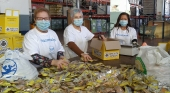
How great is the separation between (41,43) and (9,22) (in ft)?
6.08

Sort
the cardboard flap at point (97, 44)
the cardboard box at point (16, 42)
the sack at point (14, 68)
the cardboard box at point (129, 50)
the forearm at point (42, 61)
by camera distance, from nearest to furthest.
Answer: the sack at point (14, 68) < the forearm at point (42, 61) < the cardboard flap at point (97, 44) < the cardboard box at point (129, 50) < the cardboard box at point (16, 42)

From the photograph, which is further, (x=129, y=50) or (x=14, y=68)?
(x=129, y=50)

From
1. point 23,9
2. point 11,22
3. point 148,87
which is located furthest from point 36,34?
point 23,9

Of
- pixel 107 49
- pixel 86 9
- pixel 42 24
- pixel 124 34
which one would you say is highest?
pixel 86 9

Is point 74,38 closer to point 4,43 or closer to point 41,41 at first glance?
point 41,41

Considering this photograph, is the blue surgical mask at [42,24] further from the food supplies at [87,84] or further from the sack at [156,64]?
the sack at [156,64]

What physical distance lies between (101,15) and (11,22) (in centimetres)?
864

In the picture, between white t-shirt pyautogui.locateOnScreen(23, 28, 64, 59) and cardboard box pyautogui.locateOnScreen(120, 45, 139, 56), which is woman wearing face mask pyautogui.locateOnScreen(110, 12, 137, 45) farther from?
white t-shirt pyautogui.locateOnScreen(23, 28, 64, 59)

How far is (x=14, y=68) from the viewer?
112cm

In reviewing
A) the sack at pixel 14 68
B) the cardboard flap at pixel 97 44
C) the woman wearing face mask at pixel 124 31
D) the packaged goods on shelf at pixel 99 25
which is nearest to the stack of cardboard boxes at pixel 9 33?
the woman wearing face mask at pixel 124 31

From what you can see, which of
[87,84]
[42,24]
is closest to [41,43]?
[42,24]

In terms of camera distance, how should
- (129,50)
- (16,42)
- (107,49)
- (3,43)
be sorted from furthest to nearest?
(16,42)
(3,43)
(129,50)
(107,49)

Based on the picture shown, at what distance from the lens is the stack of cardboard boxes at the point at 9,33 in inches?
130

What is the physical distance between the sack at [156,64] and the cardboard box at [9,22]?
2.80 metres
